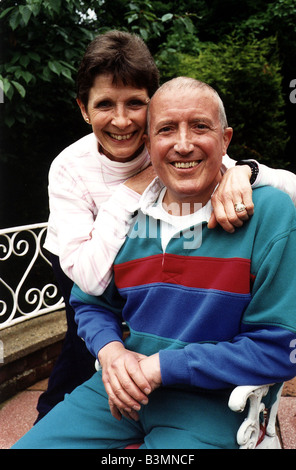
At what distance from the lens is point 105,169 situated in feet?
6.78

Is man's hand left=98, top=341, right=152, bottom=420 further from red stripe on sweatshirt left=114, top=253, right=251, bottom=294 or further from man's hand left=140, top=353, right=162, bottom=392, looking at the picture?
red stripe on sweatshirt left=114, top=253, right=251, bottom=294

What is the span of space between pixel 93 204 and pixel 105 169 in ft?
0.53

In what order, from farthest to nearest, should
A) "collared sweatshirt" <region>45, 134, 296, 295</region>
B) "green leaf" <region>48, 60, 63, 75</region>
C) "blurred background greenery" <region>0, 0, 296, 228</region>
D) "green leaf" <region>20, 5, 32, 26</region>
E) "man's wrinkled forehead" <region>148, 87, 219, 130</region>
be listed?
"blurred background greenery" <region>0, 0, 296, 228</region> < "green leaf" <region>48, 60, 63, 75</region> < "green leaf" <region>20, 5, 32, 26</region> < "collared sweatshirt" <region>45, 134, 296, 295</region> < "man's wrinkled forehead" <region>148, 87, 219, 130</region>


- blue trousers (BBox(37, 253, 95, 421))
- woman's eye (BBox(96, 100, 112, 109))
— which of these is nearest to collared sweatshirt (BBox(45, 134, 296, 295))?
woman's eye (BBox(96, 100, 112, 109))

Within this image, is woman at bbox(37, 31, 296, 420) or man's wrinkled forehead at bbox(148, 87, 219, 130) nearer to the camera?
man's wrinkled forehead at bbox(148, 87, 219, 130)

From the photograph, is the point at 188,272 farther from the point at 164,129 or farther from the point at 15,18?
the point at 15,18

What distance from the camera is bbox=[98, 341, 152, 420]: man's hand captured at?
149 cm

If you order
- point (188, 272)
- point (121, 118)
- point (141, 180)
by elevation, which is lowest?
point (188, 272)

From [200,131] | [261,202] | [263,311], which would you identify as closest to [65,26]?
[200,131]

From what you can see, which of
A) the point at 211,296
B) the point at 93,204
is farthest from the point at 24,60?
the point at 211,296

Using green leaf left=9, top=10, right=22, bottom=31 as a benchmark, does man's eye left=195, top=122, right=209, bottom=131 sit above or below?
below

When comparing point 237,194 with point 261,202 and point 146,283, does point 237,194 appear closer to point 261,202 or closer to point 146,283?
point 261,202

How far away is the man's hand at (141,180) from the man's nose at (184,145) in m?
0.30

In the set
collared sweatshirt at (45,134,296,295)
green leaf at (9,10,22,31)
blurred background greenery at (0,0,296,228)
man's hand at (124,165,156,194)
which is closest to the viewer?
collared sweatshirt at (45,134,296,295)
